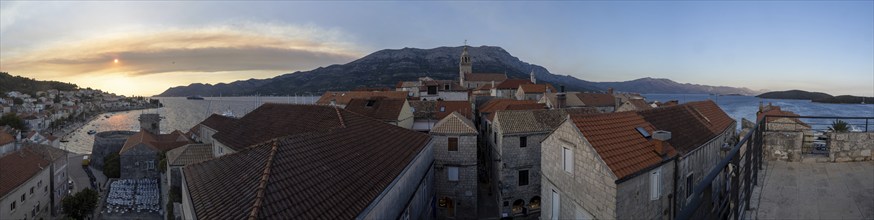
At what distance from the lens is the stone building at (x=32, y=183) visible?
25375 millimetres

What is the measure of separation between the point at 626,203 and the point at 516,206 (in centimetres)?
1245

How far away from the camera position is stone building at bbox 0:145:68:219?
25.4 m

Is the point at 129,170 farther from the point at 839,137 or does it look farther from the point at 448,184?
the point at 839,137

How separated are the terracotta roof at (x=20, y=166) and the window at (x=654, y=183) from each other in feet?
112

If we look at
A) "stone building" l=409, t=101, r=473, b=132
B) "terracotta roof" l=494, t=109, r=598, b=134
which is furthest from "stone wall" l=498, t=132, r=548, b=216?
"stone building" l=409, t=101, r=473, b=132

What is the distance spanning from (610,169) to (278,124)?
1552 cm

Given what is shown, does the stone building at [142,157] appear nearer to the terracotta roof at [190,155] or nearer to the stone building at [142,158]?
the stone building at [142,158]

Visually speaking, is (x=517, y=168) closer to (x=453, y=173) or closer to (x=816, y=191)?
(x=453, y=173)

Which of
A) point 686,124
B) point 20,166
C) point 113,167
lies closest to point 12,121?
point 113,167

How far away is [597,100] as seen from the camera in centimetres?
5447

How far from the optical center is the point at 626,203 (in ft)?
37.8

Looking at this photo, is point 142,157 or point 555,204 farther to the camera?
point 142,157

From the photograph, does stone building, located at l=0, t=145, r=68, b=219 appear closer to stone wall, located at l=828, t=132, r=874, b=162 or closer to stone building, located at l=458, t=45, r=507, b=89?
stone wall, located at l=828, t=132, r=874, b=162

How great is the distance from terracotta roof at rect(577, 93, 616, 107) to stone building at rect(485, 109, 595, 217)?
3091cm
